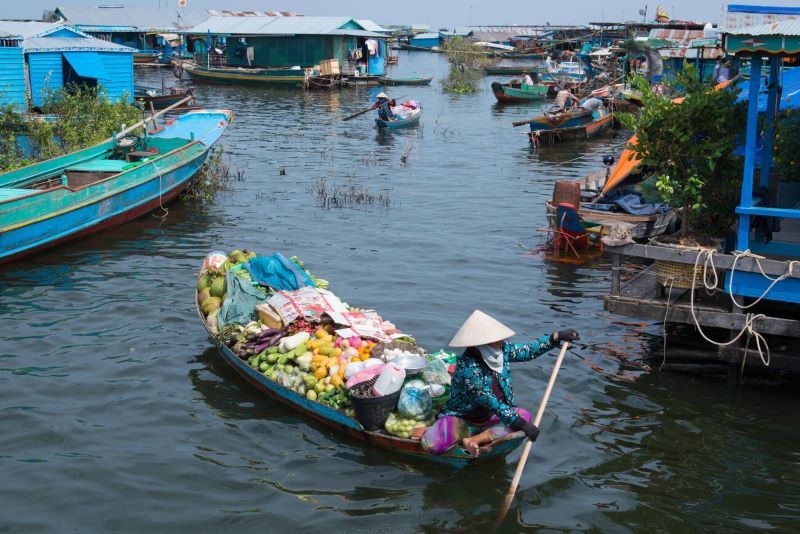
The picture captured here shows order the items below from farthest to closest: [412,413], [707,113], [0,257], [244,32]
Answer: [244,32] < [0,257] < [707,113] < [412,413]

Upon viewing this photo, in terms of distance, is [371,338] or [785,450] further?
[371,338]

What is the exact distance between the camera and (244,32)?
4931 cm

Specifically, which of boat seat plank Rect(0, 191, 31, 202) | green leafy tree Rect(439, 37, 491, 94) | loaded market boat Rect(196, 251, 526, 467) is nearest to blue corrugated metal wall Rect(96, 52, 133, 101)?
boat seat plank Rect(0, 191, 31, 202)

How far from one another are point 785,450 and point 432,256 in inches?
290

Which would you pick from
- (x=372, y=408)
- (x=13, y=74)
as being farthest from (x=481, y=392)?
(x=13, y=74)

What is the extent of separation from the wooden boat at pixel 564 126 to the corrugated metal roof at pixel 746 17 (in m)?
18.7

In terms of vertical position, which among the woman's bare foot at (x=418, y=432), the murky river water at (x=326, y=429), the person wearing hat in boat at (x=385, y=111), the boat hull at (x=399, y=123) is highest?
the person wearing hat in boat at (x=385, y=111)

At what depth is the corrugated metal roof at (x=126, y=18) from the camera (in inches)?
2233

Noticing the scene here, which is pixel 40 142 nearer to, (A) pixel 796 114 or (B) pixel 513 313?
(B) pixel 513 313

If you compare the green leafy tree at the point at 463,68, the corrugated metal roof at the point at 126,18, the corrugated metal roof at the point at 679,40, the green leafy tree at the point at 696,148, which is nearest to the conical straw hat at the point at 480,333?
the green leafy tree at the point at 696,148

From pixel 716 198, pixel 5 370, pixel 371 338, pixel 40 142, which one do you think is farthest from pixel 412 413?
pixel 40 142

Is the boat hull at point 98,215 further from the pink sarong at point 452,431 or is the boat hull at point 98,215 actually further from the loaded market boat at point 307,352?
the pink sarong at point 452,431

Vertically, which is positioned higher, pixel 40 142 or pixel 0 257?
pixel 40 142

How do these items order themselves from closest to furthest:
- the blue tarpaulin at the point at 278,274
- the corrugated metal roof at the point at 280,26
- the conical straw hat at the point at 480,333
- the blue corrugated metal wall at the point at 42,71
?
1. the conical straw hat at the point at 480,333
2. the blue tarpaulin at the point at 278,274
3. the blue corrugated metal wall at the point at 42,71
4. the corrugated metal roof at the point at 280,26
